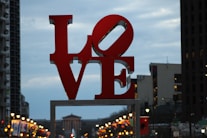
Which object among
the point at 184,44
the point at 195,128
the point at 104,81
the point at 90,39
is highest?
the point at 184,44

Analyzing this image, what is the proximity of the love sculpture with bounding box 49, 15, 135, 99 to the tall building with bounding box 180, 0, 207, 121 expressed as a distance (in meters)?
146

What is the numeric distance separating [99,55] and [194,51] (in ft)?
500

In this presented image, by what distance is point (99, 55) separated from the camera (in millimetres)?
38500

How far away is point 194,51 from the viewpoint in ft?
618

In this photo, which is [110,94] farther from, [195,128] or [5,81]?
[5,81]

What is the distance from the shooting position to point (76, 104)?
1496 inches

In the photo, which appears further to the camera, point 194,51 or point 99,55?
point 194,51

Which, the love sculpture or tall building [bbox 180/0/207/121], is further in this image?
tall building [bbox 180/0/207/121]

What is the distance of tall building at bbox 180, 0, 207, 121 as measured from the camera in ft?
608

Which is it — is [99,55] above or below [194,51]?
below

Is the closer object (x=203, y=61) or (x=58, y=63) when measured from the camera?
(x=58, y=63)

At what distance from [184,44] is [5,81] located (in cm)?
7390

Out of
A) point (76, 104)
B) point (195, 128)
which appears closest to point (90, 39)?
point (76, 104)

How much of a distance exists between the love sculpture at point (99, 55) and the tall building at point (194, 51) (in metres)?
146
